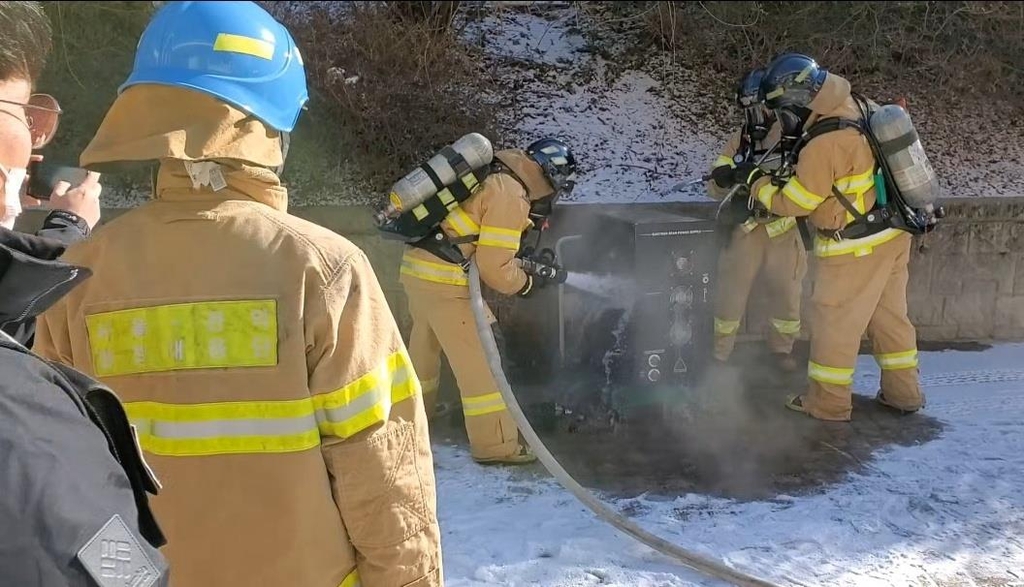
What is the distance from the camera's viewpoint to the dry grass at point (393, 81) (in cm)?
643

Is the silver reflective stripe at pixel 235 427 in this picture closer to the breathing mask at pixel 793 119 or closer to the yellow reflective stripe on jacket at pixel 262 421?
the yellow reflective stripe on jacket at pixel 262 421

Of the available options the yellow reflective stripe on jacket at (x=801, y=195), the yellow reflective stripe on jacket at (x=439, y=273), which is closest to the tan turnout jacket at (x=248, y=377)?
the yellow reflective stripe on jacket at (x=439, y=273)

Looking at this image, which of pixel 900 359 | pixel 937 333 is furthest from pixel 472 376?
pixel 937 333

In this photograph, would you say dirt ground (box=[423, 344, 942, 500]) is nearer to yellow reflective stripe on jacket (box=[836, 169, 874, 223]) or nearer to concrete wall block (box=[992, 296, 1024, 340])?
yellow reflective stripe on jacket (box=[836, 169, 874, 223])

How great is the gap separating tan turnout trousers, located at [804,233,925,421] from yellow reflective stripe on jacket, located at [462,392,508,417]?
2015mm

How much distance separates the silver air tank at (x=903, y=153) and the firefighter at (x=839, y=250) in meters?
0.11

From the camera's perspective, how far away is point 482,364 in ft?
14.5

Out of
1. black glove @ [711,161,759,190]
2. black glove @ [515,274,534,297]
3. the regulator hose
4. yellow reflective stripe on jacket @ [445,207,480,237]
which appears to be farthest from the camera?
black glove @ [711,161,759,190]

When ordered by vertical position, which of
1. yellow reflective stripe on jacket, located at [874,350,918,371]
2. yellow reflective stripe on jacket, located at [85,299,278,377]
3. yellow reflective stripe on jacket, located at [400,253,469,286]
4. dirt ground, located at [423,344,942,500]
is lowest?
dirt ground, located at [423,344,942,500]

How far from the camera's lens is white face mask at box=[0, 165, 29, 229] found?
4.72 feet

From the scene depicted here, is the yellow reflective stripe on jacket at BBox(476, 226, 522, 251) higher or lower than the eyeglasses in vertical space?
lower

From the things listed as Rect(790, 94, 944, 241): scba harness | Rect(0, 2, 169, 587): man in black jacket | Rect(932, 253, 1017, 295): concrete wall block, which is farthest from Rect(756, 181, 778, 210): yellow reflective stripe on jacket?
Rect(0, 2, 169, 587): man in black jacket

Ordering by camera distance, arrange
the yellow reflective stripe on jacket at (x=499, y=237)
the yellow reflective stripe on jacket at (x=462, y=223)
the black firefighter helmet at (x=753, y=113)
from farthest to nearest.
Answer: the black firefighter helmet at (x=753, y=113) → the yellow reflective stripe on jacket at (x=462, y=223) → the yellow reflective stripe on jacket at (x=499, y=237)

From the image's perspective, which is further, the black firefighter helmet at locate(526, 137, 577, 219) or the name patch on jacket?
the black firefighter helmet at locate(526, 137, 577, 219)
